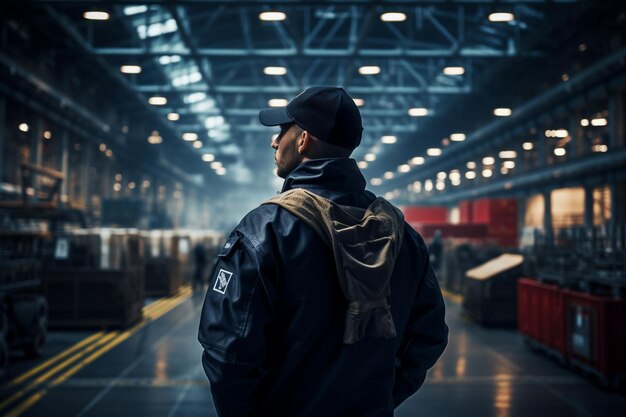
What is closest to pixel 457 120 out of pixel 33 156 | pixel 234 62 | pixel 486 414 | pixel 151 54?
pixel 234 62

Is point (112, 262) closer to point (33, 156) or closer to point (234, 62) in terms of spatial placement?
point (33, 156)

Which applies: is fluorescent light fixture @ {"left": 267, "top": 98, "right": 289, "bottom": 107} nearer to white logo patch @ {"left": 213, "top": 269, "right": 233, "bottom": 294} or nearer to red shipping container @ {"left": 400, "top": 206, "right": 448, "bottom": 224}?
red shipping container @ {"left": 400, "top": 206, "right": 448, "bottom": 224}

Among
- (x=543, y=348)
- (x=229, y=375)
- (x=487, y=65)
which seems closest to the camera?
(x=229, y=375)

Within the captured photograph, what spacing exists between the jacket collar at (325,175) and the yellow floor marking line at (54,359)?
8500 mm

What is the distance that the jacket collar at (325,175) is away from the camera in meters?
2.45

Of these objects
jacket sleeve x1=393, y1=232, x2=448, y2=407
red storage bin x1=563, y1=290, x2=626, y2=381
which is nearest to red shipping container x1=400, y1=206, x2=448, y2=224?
red storage bin x1=563, y1=290, x2=626, y2=381

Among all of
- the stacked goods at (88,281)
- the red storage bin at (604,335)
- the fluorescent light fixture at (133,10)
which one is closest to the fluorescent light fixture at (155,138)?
the fluorescent light fixture at (133,10)

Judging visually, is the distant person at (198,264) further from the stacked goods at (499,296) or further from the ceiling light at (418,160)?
the ceiling light at (418,160)

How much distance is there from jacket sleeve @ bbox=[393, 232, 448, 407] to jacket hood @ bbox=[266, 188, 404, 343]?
35 centimetres

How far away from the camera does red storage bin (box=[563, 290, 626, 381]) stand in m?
9.11

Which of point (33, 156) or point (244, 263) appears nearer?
point (244, 263)

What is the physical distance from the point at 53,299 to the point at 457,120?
942 inches

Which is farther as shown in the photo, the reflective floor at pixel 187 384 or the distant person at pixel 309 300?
the reflective floor at pixel 187 384

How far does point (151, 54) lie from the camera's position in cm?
2367
